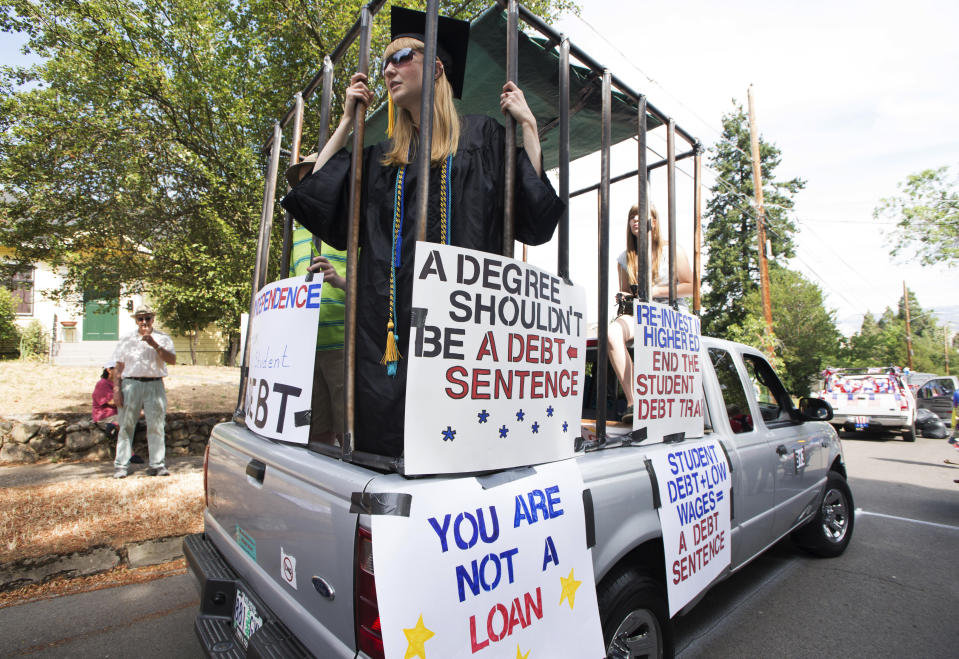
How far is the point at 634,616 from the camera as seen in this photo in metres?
2.00

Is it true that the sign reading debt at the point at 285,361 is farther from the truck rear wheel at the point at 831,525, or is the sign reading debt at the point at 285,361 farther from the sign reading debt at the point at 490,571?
the truck rear wheel at the point at 831,525

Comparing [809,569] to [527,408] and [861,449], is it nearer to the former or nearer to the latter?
[527,408]

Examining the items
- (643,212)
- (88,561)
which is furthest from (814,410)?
(88,561)

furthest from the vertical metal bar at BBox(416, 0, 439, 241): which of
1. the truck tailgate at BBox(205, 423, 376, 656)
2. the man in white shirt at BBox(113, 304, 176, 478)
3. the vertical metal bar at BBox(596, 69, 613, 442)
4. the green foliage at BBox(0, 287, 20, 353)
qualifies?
the green foliage at BBox(0, 287, 20, 353)

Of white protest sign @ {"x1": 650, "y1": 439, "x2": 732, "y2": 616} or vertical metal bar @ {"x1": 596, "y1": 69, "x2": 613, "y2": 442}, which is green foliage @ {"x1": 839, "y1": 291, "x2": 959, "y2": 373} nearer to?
white protest sign @ {"x1": 650, "y1": 439, "x2": 732, "y2": 616}

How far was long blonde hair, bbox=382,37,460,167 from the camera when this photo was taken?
5.93 feet

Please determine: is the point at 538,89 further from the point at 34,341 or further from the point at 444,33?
the point at 34,341

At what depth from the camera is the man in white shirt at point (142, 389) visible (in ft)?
18.2

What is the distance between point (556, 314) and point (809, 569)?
3693mm

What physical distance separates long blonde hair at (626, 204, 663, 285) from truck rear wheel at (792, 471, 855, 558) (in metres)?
2.42

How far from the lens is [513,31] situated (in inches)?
75.2

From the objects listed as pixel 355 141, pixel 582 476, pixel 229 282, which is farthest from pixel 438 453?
pixel 229 282

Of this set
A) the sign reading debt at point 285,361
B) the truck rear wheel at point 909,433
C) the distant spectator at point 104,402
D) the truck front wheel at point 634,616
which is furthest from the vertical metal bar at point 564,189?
the truck rear wheel at point 909,433

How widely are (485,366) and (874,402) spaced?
49.7 feet
